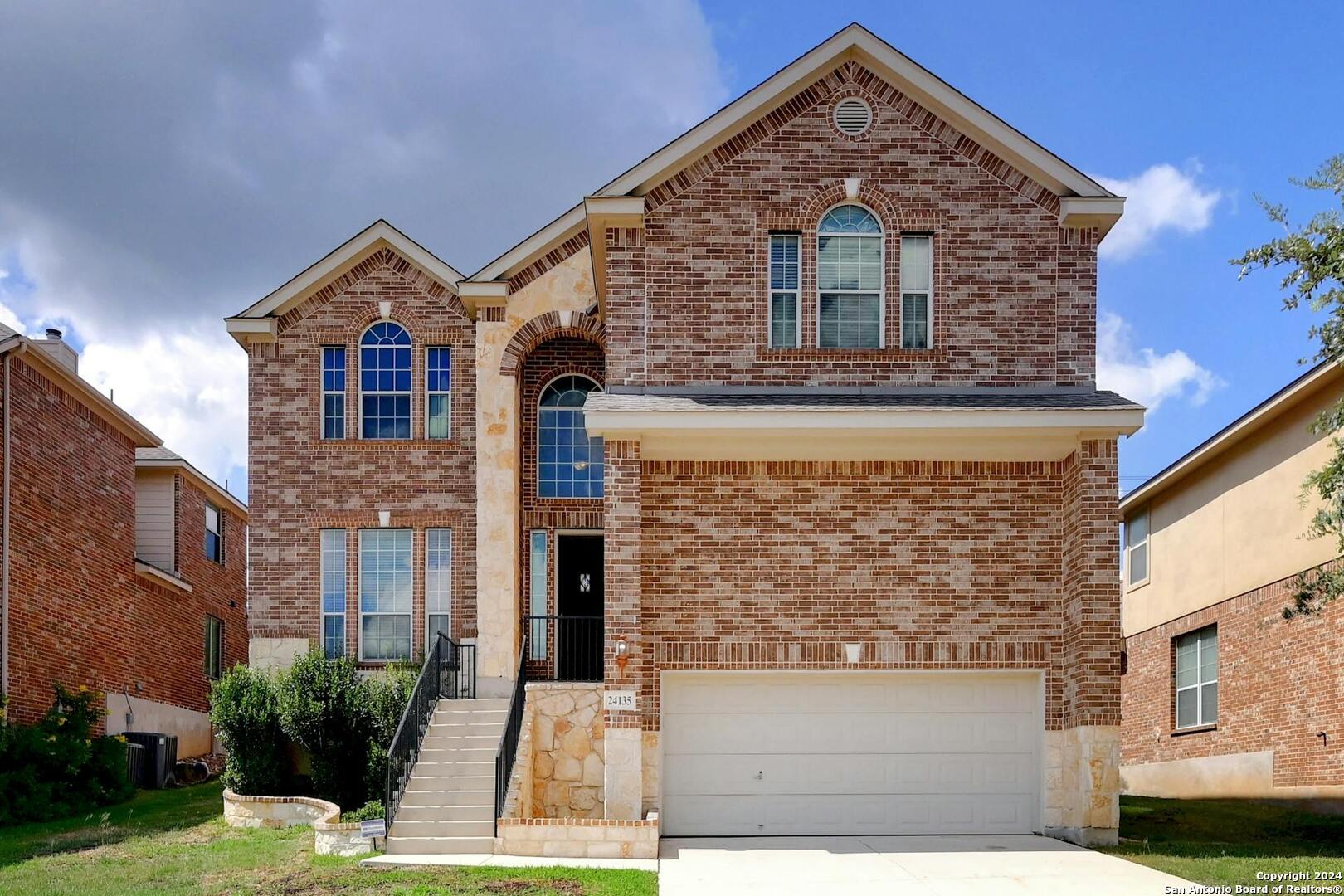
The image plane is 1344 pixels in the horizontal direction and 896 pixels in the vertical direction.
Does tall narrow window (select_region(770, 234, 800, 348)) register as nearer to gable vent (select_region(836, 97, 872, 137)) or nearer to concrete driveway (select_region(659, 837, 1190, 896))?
gable vent (select_region(836, 97, 872, 137))

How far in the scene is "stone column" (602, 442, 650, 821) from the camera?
15.7 m

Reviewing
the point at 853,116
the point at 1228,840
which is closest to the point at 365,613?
the point at 853,116

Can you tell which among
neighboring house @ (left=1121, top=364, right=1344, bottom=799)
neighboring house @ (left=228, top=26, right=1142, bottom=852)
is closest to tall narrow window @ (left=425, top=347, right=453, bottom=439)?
neighboring house @ (left=228, top=26, right=1142, bottom=852)

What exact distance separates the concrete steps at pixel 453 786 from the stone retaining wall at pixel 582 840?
556mm

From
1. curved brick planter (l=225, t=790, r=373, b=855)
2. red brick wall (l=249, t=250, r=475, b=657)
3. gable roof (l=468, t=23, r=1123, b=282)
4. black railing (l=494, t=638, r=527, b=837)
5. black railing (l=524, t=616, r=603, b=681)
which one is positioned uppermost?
gable roof (l=468, t=23, r=1123, b=282)

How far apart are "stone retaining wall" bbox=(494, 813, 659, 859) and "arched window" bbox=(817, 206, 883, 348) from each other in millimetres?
6612

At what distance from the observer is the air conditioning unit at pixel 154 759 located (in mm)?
23953

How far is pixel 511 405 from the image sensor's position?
68.1ft

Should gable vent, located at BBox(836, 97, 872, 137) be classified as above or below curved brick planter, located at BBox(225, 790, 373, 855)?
above

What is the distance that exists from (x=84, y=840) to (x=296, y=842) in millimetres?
2917

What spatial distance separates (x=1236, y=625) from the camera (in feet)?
72.9

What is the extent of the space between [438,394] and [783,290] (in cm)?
732

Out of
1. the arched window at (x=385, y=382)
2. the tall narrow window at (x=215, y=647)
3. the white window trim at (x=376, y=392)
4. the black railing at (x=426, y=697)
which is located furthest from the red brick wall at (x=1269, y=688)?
the tall narrow window at (x=215, y=647)

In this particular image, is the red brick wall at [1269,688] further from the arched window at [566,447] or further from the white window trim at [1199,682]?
the arched window at [566,447]
